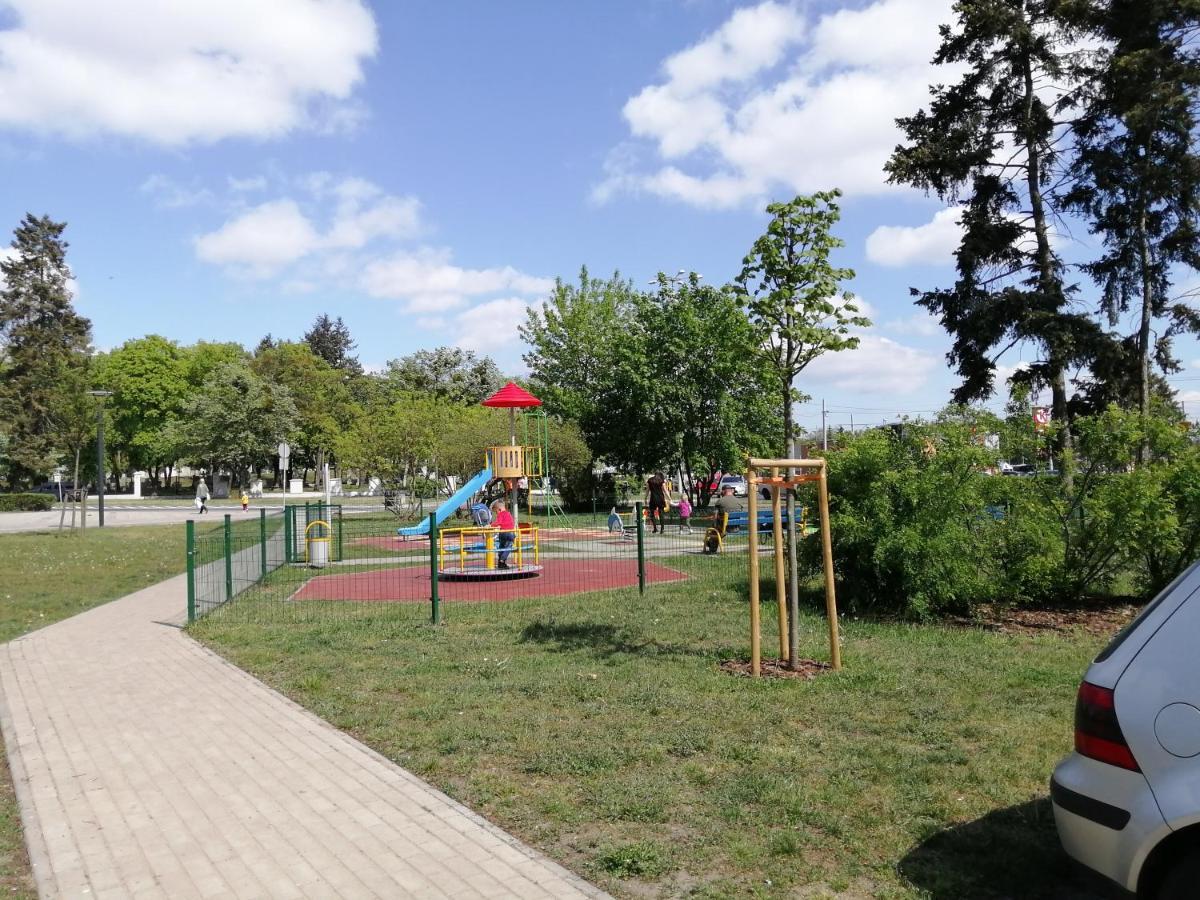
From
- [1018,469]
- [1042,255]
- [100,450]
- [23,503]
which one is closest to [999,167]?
[1042,255]

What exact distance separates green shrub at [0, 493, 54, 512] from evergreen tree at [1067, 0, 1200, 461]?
51.4 metres

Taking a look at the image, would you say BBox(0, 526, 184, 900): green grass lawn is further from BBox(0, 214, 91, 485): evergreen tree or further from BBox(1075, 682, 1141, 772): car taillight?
BBox(0, 214, 91, 485): evergreen tree

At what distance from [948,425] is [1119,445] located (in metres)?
1.76

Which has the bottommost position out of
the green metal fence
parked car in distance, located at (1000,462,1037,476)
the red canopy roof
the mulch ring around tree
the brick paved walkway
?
the brick paved walkway

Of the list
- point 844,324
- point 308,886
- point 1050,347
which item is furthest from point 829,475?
point 1050,347

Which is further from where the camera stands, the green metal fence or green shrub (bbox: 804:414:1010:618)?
the green metal fence

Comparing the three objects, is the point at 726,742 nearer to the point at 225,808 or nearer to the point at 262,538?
the point at 225,808

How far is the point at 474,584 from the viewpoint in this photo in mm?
15391

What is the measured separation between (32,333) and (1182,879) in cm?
7884

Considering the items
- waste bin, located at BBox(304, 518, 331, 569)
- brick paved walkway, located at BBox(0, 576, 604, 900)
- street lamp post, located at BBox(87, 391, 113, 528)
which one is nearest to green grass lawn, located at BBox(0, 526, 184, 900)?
brick paved walkway, located at BBox(0, 576, 604, 900)

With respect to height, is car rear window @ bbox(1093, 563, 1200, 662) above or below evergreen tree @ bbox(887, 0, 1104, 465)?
below

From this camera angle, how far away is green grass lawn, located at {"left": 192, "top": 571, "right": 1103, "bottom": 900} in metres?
4.13

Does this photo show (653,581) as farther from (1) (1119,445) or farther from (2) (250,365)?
(2) (250,365)

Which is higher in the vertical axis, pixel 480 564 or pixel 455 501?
pixel 455 501
